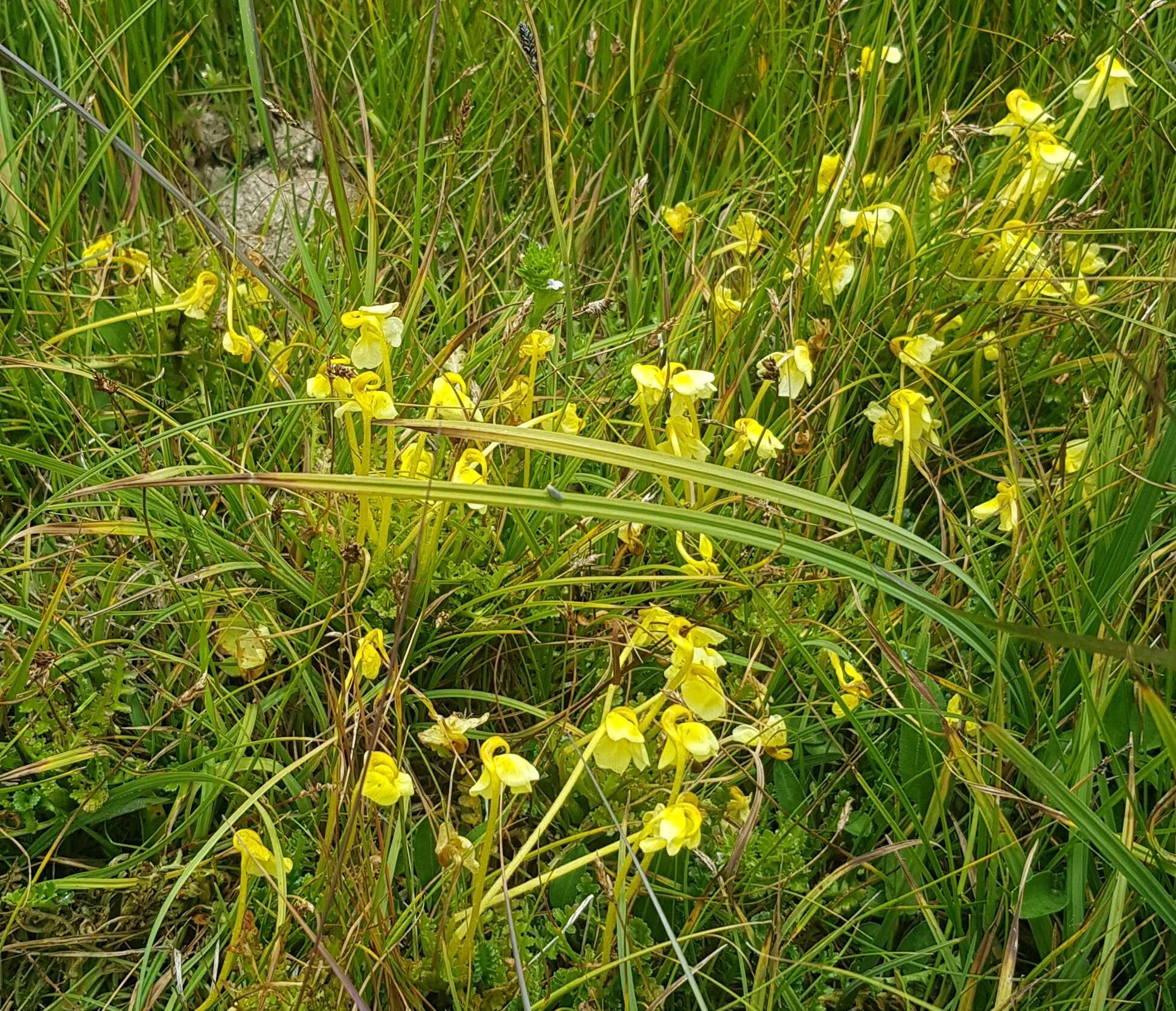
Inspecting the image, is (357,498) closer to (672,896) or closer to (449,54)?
(672,896)

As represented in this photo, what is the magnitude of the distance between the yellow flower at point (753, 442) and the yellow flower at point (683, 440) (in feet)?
0.17

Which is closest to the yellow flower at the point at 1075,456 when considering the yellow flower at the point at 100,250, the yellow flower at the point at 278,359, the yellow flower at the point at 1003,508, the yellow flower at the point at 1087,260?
the yellow flower at the point at 1003,508

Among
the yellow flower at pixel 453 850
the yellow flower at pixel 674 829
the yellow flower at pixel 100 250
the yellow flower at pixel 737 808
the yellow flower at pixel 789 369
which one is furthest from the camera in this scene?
the yellow flower at pixel 100 250

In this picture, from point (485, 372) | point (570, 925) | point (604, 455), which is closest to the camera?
point (604, 455)

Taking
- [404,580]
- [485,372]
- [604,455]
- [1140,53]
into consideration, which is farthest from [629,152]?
[604,455]

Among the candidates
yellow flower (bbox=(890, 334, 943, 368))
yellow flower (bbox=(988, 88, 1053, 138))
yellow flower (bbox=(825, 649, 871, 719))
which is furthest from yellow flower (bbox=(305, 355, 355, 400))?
yellow flower (bbox=(988, 88, 1053, 138))

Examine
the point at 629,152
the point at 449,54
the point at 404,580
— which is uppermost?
the point at 449,54

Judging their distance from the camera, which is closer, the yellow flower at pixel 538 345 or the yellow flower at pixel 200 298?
the yellow flower at pixel 538 345

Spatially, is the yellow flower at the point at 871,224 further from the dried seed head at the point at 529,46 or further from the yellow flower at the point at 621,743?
the yellow flower at the point at 621,743

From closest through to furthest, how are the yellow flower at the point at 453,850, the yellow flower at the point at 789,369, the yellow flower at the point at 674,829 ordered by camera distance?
the yellow flower at the point at 674,829 → the yellow flower at the point at 453,850 → the yellow flower at the point at 789,369

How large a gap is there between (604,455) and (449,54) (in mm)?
1294

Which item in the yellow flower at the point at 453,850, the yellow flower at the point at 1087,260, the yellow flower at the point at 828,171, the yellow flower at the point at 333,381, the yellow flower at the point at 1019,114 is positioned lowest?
the yellow flower at the point at 453,850

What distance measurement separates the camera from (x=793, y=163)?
2.06 m

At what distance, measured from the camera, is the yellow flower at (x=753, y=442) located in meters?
1.48
